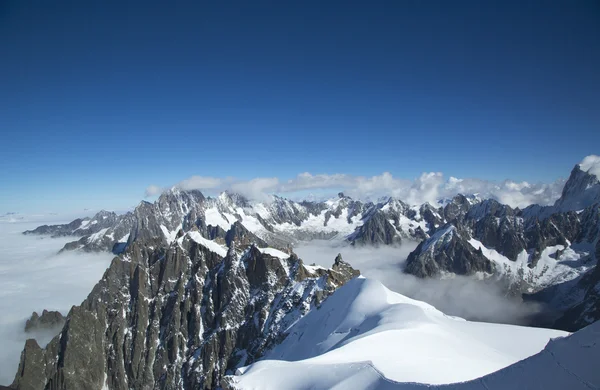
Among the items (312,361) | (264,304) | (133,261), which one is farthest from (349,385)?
(133,261)

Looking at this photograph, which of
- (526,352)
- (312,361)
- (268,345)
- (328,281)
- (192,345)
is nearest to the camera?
(312,361)

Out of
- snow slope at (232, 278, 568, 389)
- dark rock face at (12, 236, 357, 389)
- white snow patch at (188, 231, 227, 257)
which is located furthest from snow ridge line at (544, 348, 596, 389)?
white snow patch at (188, 231, 227, 257)

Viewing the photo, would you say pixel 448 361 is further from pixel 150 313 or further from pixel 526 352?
pixel 150 313

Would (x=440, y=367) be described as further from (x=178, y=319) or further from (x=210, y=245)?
(x=210, y=245)

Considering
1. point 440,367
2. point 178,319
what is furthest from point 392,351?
point 178,319

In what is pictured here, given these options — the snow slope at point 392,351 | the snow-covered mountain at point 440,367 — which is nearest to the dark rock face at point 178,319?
the snow slope at point 392,351

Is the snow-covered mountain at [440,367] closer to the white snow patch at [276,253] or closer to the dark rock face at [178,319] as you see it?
the dark rock face at [178,319]
